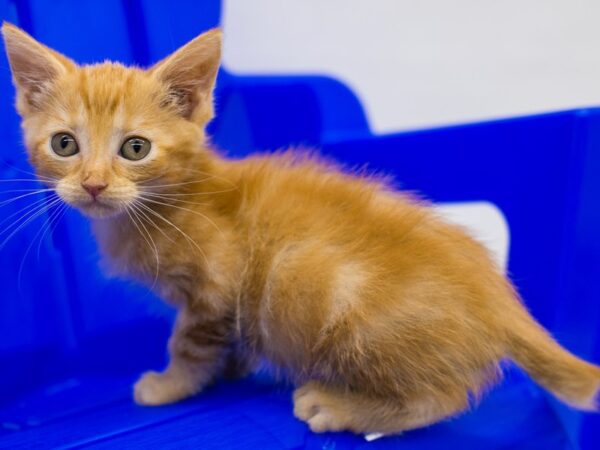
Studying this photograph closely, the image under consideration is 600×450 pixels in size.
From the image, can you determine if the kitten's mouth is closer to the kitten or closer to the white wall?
the kitten

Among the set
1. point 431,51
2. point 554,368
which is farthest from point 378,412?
point 431,51

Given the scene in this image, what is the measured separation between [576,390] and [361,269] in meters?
0.37

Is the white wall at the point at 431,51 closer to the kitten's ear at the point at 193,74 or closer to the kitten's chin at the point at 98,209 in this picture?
the kitten's ear at the point at 193,74

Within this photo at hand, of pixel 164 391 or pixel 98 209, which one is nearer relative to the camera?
pixel 98 209

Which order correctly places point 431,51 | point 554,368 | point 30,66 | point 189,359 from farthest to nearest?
point 431,51, point 189,359, point 30,66, point 554,368

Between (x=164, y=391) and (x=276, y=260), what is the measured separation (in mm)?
336

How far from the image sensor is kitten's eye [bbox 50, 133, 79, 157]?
110 cm

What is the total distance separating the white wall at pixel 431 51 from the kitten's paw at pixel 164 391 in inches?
39.3

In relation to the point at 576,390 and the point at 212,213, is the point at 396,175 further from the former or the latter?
the point at 576,390

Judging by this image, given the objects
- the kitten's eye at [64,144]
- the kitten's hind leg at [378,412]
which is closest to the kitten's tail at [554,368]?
the kitten's hind leg at [378,412]

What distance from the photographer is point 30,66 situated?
114cm

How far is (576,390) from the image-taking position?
1028 mm

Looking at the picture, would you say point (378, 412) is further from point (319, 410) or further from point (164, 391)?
point (164, 391)

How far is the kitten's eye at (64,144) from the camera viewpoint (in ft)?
3.61
